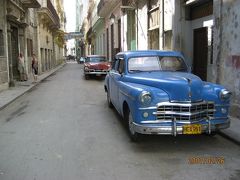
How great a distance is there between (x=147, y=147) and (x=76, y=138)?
1.54m

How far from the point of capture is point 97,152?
5910 millimetres

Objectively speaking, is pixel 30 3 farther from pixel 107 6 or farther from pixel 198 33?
pixel 198 33

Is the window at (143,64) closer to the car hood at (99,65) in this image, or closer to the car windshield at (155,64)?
the car windshield at (155,64)

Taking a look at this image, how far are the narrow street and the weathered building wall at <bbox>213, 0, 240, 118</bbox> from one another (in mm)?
2343

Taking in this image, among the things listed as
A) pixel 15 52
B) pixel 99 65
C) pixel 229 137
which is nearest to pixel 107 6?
pixel 99 65

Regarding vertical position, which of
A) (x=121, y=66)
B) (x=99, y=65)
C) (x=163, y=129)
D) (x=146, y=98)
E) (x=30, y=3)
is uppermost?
(x=30, y=3)

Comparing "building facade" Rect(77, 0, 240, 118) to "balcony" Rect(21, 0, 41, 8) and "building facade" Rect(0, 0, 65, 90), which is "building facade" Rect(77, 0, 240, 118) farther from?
"building facade" Rect(0, 0, 65, 90)

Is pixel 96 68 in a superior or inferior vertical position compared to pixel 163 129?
superior

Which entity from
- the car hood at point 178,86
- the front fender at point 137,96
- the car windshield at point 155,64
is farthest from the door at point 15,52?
the car hood at point 178,86

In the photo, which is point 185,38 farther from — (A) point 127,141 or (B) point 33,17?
(B) point 33,17

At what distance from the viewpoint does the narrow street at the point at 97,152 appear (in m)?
4.89

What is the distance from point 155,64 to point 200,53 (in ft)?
16.4

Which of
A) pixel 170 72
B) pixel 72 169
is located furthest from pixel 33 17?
pixel 72 169

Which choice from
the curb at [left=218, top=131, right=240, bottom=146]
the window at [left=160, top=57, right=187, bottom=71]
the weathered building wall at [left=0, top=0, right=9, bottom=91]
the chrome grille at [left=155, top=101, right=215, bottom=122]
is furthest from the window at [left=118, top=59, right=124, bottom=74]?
the weathered building wall at [left=0, top=0, right=9, bottom=91]
